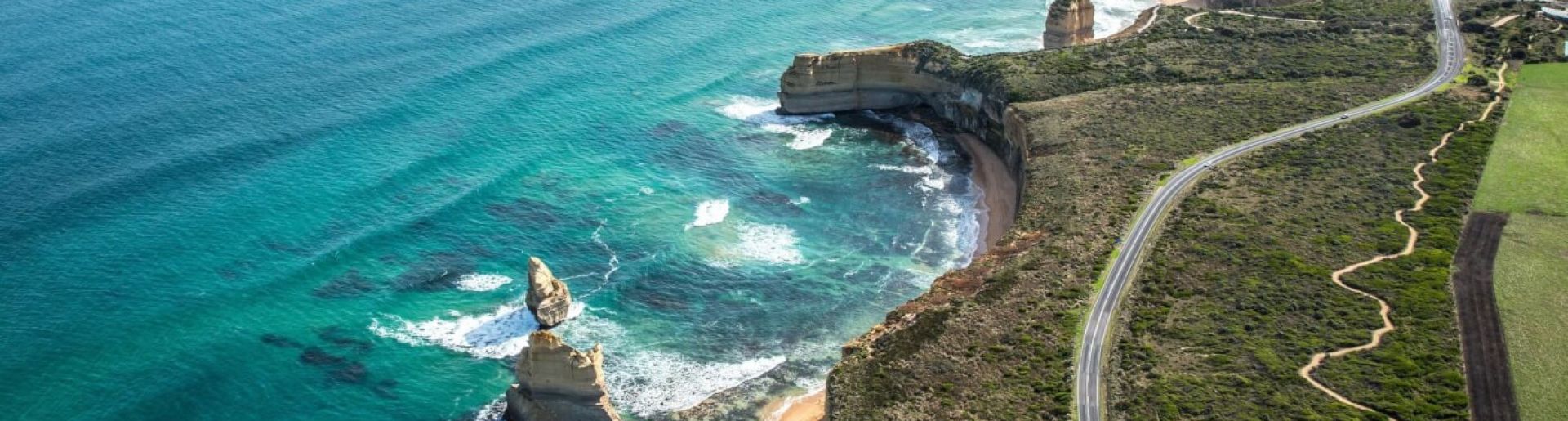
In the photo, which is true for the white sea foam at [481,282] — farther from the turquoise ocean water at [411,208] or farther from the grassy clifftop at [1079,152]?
the grassy clifftop at [1079,152]

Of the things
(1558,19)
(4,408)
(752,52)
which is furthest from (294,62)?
(1558,19)

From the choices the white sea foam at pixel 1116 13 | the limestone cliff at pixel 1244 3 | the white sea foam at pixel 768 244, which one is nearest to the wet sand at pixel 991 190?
the white sea foam at pixel 768 244

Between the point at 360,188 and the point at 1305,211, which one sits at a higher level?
the point at 1305,211

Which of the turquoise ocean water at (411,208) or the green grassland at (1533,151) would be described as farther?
the green grassland at (1533,151)

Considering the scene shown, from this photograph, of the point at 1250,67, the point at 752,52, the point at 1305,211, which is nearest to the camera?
the point at 1305,211

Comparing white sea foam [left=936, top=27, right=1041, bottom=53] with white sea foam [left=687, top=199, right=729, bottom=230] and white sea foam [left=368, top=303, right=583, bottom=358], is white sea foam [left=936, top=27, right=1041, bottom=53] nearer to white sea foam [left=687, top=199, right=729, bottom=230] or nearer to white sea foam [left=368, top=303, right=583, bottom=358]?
white sea foam [left=687, top=199, right=729, bottom=230]

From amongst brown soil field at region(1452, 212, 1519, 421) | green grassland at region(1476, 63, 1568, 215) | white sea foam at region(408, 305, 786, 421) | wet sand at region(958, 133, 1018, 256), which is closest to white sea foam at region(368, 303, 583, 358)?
white sea foam at region(408, 305, 786, 421)

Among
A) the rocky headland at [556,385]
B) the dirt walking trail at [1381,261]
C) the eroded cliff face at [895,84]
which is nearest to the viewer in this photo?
the dirt walking trail at [1381,261]

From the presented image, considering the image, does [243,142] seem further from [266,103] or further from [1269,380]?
[1269,380]
